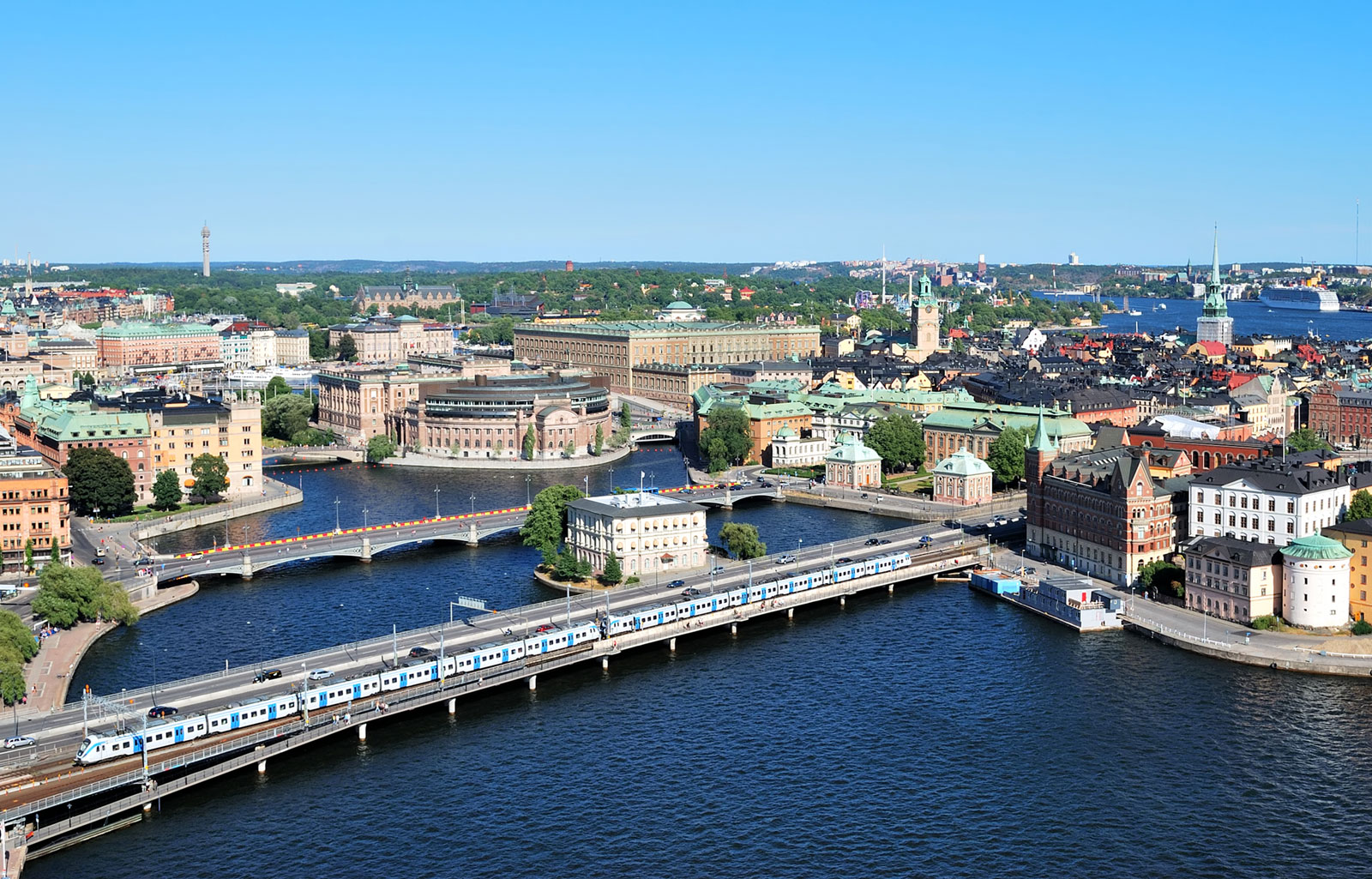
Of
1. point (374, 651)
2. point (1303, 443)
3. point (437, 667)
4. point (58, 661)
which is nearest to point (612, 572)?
point (374, 651)

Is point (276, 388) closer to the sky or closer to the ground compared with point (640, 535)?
closer to the sky

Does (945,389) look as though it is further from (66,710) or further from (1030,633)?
(66,710)

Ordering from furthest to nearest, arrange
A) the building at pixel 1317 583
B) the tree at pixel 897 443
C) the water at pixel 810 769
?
the tree at pixel 897 443
the building at pixel 1317 583
the water at pixel 810 769

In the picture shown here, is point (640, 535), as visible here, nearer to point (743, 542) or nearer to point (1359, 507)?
point (743, 542)

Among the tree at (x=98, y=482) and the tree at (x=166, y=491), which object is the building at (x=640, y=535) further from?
the tree at (x=98, y=482)

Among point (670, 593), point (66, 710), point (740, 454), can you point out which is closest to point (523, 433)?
point (740, 454)

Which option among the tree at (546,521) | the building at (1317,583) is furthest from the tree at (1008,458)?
the building at (1317,583)
